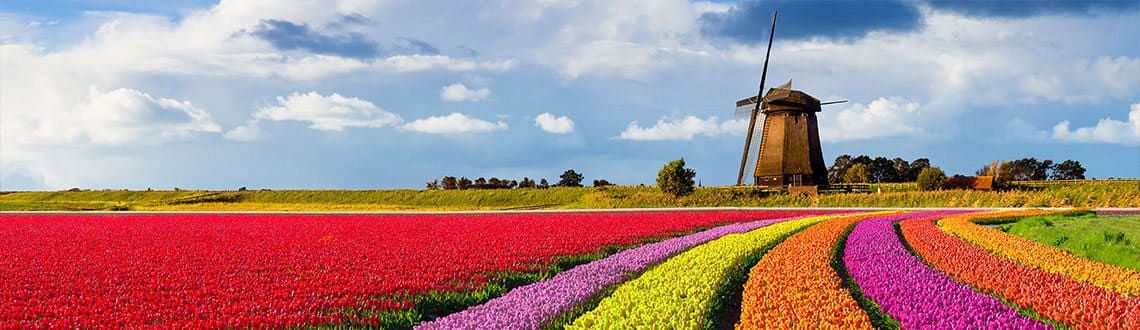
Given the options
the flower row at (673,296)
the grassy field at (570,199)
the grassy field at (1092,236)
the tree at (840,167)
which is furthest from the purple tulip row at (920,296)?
the tree at (840,167)

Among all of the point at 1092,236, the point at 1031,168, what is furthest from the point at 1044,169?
the point at 1092,236

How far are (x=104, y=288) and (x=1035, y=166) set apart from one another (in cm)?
10592

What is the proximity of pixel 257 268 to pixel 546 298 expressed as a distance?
667 centimetres

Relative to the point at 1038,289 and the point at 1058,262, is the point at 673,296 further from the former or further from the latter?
the point at 1058,262

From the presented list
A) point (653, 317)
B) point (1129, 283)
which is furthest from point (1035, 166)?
point (653, 317)

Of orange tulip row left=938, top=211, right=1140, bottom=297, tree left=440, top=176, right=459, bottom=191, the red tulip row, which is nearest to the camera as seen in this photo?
the red tulip row

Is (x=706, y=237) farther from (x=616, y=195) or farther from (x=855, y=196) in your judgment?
(x=616, y=195)

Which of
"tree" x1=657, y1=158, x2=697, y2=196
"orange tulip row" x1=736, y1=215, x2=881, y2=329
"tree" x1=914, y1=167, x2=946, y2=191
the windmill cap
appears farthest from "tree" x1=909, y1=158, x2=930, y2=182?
"orange tulip row" x1=736, y1=215, x2=881, y2=329

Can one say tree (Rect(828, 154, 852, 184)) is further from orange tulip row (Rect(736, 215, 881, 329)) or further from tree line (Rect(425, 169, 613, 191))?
orange tulip row (Rect(736, 215, 881, 329))

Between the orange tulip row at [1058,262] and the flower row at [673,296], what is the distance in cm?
528

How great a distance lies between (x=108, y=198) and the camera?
8581cm

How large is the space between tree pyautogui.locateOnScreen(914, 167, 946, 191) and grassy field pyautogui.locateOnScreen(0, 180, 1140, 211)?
220cm

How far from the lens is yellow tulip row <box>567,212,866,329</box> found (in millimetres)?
8102

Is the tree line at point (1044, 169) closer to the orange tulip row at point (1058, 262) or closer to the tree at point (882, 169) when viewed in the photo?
the tree at point (882, 169)
